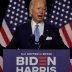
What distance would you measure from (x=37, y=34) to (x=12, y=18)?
1382 mm

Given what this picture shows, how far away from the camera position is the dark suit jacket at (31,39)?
84.5 inches

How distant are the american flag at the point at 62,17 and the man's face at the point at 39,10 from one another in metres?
1.30

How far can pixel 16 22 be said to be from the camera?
137 inches

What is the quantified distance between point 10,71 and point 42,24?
18.4 inches

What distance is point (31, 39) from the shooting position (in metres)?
2.12

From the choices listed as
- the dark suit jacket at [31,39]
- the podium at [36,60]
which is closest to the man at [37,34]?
the dark suit jacket at [31,39]

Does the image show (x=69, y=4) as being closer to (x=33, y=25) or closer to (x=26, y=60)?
(x=33, y=25)

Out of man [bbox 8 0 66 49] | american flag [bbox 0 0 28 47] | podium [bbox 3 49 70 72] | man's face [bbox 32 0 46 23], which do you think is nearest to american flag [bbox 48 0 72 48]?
american flag [bbox 0 0 28 47]

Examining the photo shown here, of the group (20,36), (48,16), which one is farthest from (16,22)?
(20,36)

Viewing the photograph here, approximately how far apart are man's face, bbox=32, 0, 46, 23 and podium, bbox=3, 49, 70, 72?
30cm

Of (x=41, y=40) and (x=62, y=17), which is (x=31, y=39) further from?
(x=62, y=17)

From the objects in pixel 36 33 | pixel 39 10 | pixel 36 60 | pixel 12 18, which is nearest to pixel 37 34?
pixel 36 33

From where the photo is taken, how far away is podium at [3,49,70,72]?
1899 mm

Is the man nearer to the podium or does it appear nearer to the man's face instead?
the man's face
